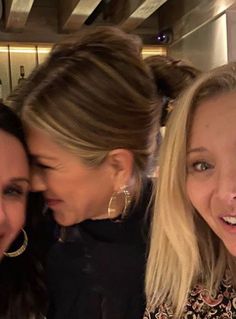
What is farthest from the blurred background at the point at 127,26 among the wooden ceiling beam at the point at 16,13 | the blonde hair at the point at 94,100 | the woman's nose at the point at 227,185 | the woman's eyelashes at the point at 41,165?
the woman's nose at the point at 227,185

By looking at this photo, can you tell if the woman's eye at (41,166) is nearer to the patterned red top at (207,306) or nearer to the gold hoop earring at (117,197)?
the gold hoop earring at (117,197)

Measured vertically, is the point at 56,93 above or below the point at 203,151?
above

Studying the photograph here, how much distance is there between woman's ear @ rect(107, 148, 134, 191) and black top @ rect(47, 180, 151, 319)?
3.0 inches

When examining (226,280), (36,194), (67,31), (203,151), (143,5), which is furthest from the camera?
(67,31)

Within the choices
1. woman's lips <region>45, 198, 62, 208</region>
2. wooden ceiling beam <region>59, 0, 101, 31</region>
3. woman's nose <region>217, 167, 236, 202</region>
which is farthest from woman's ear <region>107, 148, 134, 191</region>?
wooden ceiling beam <region>59, 0, 101, 31</region>

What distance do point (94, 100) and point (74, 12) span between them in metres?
1.75

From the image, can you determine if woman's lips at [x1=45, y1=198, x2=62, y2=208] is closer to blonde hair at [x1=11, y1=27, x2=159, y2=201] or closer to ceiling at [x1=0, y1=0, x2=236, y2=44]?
blonde hair at [x1=11, y1=27, x2=159, y2=201]

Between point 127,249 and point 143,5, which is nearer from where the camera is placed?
point 127,249

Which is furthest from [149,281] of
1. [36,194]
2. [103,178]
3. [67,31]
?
[67,31]

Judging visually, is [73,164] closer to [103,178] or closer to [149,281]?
[103,178]

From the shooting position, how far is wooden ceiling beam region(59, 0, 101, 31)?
276cm

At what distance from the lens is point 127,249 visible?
133 cm

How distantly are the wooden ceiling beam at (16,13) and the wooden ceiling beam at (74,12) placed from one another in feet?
0.77

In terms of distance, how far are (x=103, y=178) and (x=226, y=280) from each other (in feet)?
1.24
